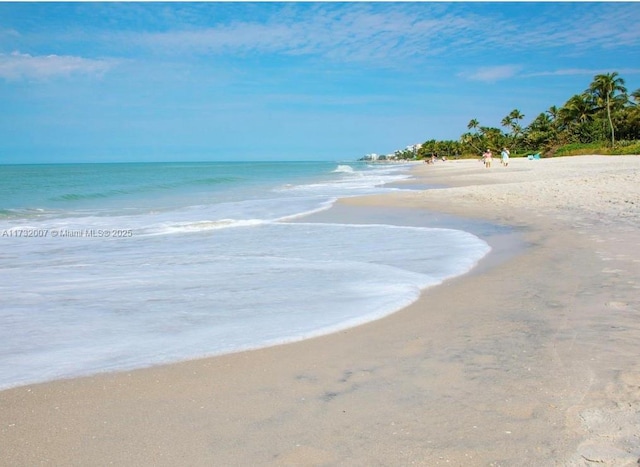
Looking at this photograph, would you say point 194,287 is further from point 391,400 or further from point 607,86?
point 607,86

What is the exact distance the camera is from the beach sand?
2.91 m

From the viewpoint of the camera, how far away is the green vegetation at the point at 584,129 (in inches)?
2228

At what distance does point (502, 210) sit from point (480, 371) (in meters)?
11.5

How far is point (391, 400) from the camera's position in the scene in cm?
351

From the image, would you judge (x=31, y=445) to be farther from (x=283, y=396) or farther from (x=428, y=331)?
(x=428, y=331)

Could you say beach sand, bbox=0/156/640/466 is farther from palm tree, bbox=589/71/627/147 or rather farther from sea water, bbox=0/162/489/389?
palm tree, bbox=589/71/627/147

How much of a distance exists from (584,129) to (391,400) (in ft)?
233

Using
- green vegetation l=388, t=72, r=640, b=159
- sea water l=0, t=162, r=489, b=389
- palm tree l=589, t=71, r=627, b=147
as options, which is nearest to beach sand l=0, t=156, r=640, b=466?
sea water l=0, t=162, r=489, b=389

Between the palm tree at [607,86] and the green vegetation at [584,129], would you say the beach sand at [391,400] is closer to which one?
the green vegetation at [584,129]

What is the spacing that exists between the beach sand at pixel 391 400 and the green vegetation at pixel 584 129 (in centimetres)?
4674

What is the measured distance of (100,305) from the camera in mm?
6125

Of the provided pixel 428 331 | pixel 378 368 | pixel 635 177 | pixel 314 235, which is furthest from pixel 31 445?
pixel 635 177

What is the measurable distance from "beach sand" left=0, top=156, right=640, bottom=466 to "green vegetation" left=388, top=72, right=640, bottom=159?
46736 millimetres

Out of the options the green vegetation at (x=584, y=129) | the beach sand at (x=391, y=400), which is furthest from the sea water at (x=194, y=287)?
the green vegetation at (x=584, y=129)
